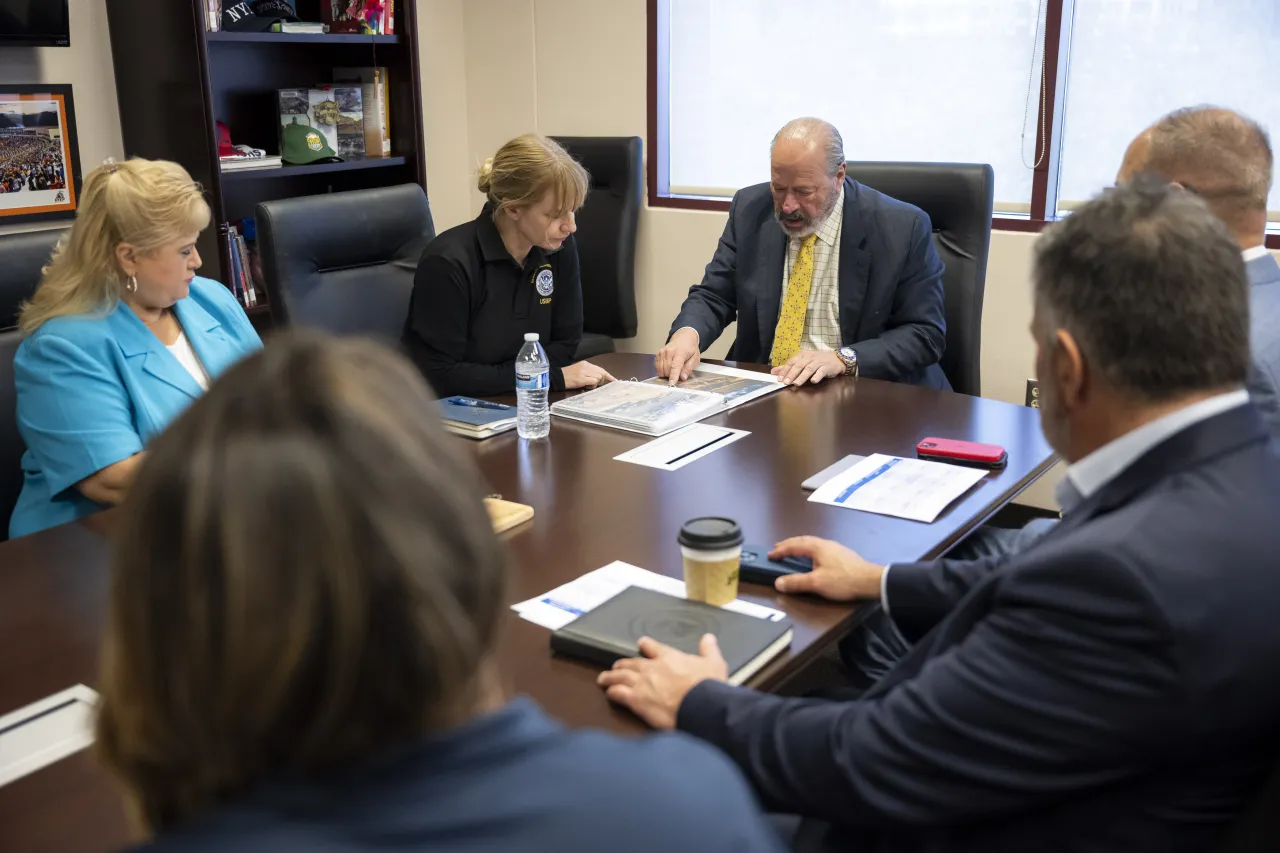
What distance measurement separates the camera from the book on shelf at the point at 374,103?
3.93 metres

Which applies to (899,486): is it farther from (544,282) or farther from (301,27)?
(301,27)

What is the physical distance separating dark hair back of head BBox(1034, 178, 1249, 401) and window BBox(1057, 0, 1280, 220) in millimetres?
2057

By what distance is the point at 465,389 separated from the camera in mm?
2555

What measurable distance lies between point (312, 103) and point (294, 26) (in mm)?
272

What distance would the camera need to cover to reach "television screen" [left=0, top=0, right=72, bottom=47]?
9.68 feet

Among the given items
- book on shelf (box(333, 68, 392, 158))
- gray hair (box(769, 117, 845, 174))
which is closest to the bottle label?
gray hair (box(769, 117, 845, 174))

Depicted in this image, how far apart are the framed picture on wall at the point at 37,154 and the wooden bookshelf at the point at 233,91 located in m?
0.22

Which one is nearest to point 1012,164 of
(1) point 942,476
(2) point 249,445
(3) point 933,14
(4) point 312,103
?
(3) point 933,14

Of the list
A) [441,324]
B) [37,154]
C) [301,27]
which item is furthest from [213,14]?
[441,324]

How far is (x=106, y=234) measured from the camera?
2010 mm

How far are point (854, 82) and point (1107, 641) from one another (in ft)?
10.2

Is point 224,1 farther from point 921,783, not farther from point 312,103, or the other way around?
point 921,783

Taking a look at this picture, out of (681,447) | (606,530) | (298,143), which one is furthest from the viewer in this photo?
(298,143)

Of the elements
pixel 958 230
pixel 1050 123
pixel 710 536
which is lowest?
pixel 710 536
